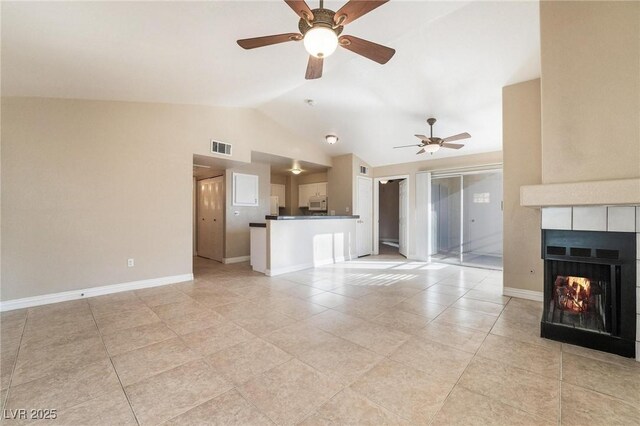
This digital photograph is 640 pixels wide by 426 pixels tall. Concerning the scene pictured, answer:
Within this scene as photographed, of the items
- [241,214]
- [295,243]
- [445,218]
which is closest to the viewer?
[295,243]

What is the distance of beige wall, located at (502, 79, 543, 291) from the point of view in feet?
11.5

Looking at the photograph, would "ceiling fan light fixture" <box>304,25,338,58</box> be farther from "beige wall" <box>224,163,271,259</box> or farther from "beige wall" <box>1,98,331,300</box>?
"beige wall" <box>224,163,271,259</box>

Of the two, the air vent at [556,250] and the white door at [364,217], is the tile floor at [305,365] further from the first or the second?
the white door at [364,217]

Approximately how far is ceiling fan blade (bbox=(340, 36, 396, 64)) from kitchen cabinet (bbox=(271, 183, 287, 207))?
20.7 feet

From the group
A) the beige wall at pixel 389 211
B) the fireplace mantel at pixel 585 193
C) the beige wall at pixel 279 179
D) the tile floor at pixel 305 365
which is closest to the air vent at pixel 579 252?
the fireplace mantel at pixel 585 193

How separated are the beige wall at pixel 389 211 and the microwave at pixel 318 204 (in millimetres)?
3397

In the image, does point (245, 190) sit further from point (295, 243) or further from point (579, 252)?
point (579, 252)

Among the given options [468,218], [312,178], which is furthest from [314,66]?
[468,218]

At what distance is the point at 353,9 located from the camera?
1.89 m

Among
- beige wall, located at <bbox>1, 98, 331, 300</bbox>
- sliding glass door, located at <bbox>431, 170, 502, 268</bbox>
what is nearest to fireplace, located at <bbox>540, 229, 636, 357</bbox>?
sliding glass door, located at <bbox>431, 170, 502, 268</bbox>

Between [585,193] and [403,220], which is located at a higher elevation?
[585,193]

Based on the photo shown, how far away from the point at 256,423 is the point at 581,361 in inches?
95.2

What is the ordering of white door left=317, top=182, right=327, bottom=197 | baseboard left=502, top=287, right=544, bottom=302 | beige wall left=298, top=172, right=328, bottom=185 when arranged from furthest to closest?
beige wall left=298, top=172, right=328, bottom=185
white door left=317, top=182, right=327, bottom=197
baseboard left=502, top=287, right=544, bottom=302

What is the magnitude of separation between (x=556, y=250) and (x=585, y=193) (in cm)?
64
